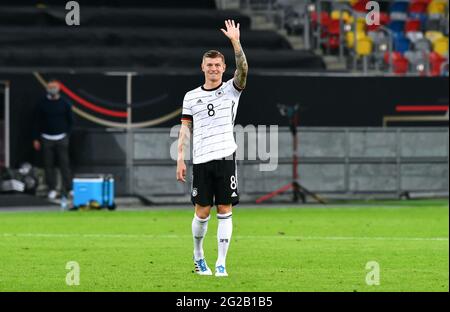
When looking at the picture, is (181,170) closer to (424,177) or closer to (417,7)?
(424,177)

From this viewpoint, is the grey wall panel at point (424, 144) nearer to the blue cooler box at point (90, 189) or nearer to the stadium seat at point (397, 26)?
the blue cooler box at point (90, 189)

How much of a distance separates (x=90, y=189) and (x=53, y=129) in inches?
97.1

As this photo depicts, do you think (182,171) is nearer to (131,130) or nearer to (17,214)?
(17,214)

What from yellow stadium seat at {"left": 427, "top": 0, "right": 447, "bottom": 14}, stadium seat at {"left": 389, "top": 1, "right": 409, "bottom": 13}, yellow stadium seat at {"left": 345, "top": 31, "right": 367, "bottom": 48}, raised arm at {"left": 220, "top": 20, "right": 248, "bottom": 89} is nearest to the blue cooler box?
yellow stadium seat at {"left": 345, "top": 31, "right": 367, "bottom": 48}

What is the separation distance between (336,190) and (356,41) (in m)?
5.39

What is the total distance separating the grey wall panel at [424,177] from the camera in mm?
31578

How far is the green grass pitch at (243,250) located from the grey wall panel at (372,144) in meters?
3.95

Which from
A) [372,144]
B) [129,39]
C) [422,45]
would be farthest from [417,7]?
[372,144]

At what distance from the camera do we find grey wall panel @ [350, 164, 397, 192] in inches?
1232

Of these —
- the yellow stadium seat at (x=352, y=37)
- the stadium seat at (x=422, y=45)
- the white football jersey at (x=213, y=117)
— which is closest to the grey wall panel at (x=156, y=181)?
the yellow stadium seat at (x=352, y=37)

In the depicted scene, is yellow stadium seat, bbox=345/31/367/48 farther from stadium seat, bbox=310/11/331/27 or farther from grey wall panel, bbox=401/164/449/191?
grey wall panel, bbox=401/164/449/191

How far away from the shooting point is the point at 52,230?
21562 mm

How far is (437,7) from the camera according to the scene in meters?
41.6
